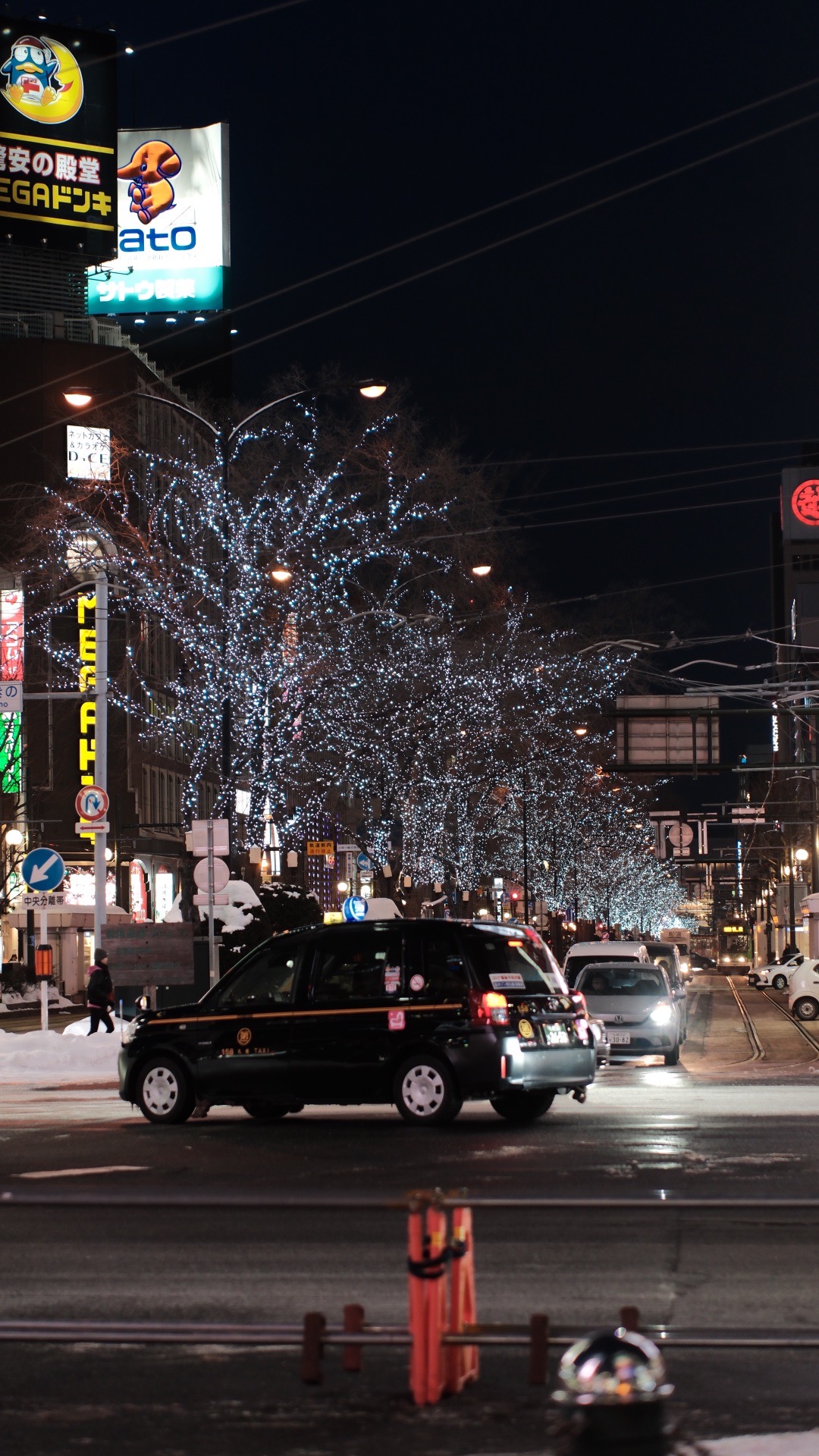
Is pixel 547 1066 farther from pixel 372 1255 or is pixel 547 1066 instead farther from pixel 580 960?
pixel 580 960

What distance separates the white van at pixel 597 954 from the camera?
31172 mm

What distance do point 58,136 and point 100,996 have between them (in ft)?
161

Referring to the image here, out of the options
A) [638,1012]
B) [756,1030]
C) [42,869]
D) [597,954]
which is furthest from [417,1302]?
[756,1030]

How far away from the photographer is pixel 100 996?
28.9m

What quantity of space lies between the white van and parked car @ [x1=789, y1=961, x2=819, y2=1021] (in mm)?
12871

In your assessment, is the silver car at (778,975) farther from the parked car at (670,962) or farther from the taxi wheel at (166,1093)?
the taxi wheel at (166,1093)

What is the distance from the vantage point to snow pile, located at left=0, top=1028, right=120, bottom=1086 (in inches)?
922

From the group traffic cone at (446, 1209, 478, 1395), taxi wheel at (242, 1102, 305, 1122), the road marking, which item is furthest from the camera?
taxi wheel at (242, 1102, 305, 1122)

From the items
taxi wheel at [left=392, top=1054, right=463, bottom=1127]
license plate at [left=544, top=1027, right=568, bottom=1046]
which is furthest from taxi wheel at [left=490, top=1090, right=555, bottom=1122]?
taxi wheel at [left=392, top=1054, right=463, bottom=1127]

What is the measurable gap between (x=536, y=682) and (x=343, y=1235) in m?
36.4

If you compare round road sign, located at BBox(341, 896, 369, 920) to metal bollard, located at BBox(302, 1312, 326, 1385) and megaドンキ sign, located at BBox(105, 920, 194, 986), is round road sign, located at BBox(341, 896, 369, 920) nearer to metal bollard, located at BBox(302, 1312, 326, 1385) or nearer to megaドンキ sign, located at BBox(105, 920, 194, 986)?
megaドンキ sign, located at BBox(105, 920, 194, 986)

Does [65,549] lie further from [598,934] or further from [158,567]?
[598,934]

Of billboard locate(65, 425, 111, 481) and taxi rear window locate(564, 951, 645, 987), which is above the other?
billboard locate(65, 425, 111, 481)

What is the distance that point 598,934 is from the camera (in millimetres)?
98062
